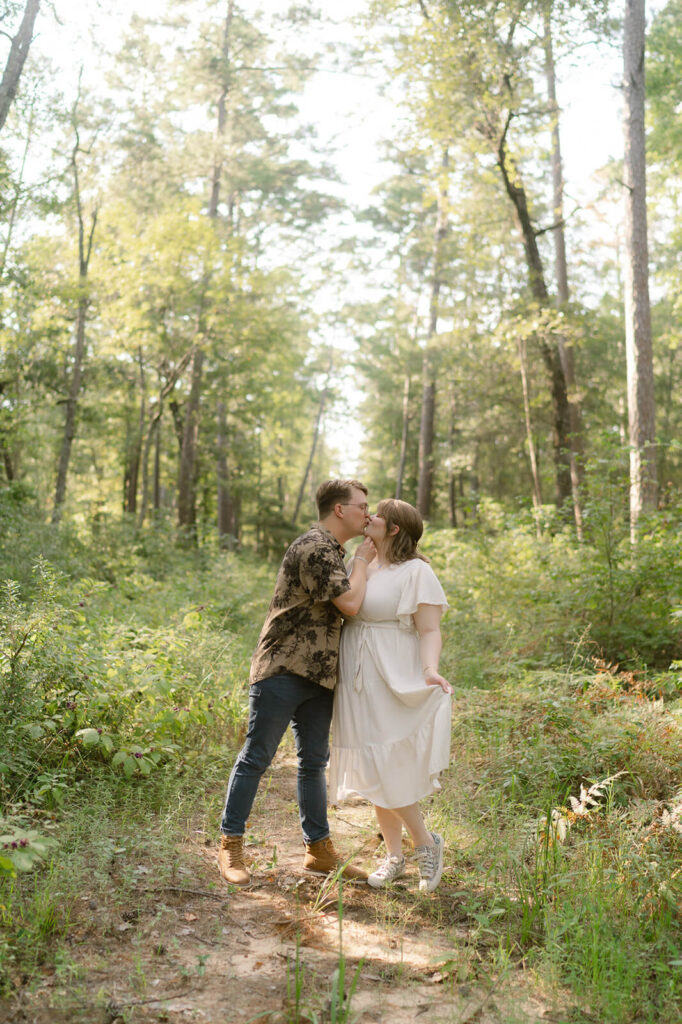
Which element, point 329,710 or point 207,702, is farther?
point 207,702

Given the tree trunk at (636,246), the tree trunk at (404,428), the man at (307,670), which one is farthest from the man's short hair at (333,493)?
the tree trunk at (404,428)

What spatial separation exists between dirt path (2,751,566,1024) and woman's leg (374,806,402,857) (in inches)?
6.9

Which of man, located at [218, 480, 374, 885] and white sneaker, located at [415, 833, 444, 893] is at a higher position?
man, located at [218, 480, 374, 885]

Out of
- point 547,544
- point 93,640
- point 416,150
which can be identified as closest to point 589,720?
point 93,640

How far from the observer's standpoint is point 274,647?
160 inches

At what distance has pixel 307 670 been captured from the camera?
13.2ft

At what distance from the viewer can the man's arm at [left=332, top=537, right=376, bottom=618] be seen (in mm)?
3955

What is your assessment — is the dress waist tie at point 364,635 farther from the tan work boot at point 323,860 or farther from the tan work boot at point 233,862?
the tan work boot at point 233,862

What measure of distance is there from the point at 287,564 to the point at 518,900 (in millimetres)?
1941

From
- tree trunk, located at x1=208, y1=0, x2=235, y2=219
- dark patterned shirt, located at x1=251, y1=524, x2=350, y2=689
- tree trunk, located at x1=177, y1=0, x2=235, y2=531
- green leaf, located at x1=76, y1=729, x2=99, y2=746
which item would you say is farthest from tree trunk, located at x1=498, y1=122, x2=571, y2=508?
green leaf, located at x1=76, y1=729, x2=99, y2=746

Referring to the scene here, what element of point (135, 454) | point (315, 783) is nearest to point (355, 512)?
point (315, 783)

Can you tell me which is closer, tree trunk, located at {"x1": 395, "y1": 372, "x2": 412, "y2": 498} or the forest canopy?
the forest canopy

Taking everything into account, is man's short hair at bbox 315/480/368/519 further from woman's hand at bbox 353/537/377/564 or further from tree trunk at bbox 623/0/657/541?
tree trunk at bbox 623/0/657/541

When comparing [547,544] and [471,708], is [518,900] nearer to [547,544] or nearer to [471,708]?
[471,708]
